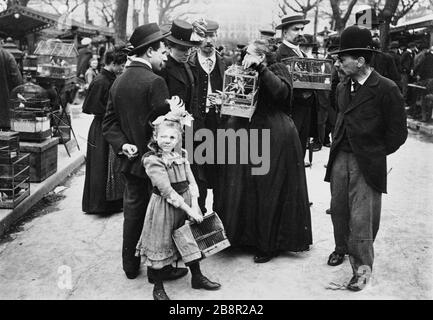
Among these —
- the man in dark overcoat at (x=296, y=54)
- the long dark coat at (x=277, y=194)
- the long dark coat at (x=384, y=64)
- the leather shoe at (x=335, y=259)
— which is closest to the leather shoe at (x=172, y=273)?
the long dark coat at (x=277, y=194)

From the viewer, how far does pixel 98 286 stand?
4340mm

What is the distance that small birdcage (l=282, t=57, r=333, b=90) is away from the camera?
216 inches

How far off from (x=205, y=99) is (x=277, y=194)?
1233mm

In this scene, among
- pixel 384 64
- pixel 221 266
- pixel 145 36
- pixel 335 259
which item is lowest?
pixel 221 266

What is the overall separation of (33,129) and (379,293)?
17.0 feet

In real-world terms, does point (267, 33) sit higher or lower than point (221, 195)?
higher

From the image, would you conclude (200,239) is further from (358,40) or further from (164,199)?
(358,40)

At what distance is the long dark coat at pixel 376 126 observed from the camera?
4.10 m

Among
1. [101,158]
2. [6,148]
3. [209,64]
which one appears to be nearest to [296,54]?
[209,64]

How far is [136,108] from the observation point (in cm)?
425

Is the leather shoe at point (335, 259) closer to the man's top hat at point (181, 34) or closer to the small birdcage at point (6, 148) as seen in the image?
the man's top hat at point (181, 34)

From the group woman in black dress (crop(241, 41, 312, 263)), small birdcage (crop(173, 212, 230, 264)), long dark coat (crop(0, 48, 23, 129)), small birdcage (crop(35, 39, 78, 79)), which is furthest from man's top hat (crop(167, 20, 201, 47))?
small birdcage (crop(35, 39, 78, 79))

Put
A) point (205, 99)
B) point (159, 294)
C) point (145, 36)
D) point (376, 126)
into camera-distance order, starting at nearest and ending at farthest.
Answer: point (159, 294) → point (376, 126) → point (145, 36) → point (205, 99)
